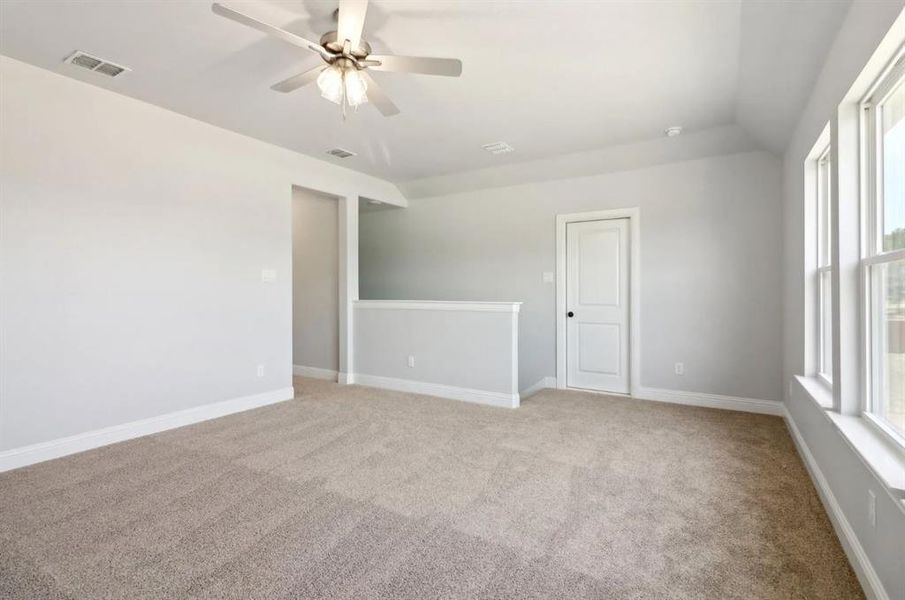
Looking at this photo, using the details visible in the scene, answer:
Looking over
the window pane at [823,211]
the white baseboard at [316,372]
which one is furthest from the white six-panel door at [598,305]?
the white baseboard at [316,372]

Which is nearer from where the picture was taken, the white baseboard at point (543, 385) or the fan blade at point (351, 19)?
the fan blade at point (351, 19)

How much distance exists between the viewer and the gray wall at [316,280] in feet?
18.7

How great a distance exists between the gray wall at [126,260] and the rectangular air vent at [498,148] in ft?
6.95

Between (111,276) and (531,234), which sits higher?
(531,234)

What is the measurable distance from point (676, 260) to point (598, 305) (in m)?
0.95

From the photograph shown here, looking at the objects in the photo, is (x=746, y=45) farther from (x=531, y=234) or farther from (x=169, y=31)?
(x=169, y=31)

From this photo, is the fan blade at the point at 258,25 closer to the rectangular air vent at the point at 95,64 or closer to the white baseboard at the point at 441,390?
the rectangular air vent at the point at 95,64

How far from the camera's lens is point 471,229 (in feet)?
19.4

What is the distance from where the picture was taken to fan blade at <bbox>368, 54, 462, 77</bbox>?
2.18 meters

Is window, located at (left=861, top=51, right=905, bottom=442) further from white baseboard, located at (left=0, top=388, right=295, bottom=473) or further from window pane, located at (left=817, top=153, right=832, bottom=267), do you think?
white baseboard, located at (left=0, top=388, right=295, bottom=473)

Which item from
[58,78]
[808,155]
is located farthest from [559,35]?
[58,78]

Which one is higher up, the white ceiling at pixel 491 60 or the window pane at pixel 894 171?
the white ceiling at pixel 491 60

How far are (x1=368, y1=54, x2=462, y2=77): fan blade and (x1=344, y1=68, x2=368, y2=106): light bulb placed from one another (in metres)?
0.16

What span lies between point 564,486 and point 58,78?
14.4 ft
